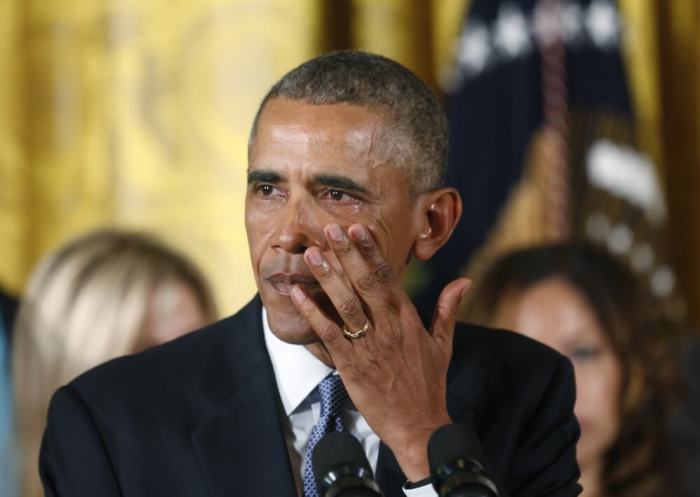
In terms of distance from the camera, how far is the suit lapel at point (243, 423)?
195 cm

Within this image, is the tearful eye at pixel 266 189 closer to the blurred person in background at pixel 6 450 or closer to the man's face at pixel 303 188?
the man's face at pixel 303 188

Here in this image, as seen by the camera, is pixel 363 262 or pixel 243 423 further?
pixel 243 423

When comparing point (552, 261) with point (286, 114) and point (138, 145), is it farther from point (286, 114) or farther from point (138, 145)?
point (286, 114)

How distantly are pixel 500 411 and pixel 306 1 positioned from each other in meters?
2.63

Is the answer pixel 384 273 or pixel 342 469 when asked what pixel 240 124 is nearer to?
pixel 384 273

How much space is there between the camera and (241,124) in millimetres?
4449

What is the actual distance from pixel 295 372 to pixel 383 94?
1.40 feet

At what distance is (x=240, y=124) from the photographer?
4453mm

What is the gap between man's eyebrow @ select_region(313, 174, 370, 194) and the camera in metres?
1.93

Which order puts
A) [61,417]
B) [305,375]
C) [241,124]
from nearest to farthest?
1. [61,417]
2. [305,375]
3. [241,124]

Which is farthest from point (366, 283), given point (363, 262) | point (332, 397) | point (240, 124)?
point (240, 124)

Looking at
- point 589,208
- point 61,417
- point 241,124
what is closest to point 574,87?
point 589,208

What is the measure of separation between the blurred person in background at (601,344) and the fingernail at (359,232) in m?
2.07

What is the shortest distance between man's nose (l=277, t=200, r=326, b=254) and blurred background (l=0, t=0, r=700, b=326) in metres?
2.55
